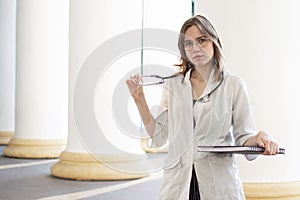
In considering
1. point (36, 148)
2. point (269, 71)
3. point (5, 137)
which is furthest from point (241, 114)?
point (5, 137)

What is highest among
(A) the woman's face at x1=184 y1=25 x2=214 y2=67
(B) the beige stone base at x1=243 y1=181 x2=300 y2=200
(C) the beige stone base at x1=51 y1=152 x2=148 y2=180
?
(A) the woman's face at x1=184 y1=25 x2=214 y2=67

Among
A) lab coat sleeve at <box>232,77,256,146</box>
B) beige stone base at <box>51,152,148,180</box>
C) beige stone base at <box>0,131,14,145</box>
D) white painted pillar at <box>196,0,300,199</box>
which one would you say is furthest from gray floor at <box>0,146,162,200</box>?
beige stone base at <box>0,131,14,145</box>

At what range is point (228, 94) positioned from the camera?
2648 millimetres

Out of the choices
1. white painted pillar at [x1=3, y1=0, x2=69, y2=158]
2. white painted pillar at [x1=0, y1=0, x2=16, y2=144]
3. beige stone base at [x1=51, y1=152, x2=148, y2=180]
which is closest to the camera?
beige stone base at [x1=51, y1=152, x2=148, y2=180]

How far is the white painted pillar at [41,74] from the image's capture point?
1187 cm

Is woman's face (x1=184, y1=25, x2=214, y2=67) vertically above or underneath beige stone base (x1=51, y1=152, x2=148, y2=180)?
above

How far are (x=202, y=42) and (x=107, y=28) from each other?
623cm

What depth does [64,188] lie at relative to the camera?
7.65 meters

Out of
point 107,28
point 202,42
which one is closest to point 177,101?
point 202,42

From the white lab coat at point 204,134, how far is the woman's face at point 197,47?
0.33 ft

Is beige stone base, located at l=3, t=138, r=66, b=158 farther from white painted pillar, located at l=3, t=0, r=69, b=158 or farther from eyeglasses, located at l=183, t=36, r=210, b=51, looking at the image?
eyeglasses, located at l=183, t=36, r=210, b=51

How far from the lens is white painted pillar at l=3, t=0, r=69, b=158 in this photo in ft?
38.9

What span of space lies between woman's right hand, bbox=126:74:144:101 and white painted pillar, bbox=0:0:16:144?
13.1 meters

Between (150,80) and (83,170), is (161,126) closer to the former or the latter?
(150,80)
